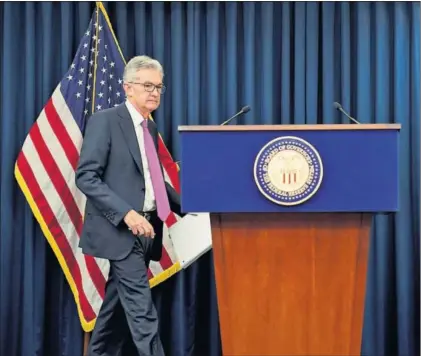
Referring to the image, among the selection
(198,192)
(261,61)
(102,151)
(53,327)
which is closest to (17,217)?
(53,327)

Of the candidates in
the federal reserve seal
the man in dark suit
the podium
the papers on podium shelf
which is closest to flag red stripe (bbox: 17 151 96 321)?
the papers on podium shelf

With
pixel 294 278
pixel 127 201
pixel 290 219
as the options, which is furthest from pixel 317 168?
pixel 127 201

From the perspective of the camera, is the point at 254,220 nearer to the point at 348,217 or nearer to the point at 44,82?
the point at 348,217

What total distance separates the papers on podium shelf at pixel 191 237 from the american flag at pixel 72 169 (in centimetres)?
6

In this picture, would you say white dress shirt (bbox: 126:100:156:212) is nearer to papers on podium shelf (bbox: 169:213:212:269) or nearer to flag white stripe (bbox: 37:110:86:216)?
papers on podium shelf (bbox: 169:213:212:269)

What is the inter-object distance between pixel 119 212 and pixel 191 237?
1.06 metres

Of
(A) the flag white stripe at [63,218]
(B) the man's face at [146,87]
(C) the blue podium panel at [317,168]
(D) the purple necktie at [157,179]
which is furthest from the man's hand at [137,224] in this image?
(A) the flag white stripe at [63,218]

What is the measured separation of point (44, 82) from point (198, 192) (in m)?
1.93

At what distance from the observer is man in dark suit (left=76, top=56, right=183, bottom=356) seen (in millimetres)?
2850

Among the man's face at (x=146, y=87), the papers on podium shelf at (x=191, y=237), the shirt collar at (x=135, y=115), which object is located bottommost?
the papers on podium shelf at (x=191, y=237)

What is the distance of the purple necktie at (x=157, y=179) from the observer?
3.00 metres

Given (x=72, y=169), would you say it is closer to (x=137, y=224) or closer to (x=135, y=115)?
(x=135, y=115)

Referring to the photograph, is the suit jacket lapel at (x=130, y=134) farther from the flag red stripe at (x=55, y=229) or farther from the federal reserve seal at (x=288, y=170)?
the flag red stripe at (x=55, y=229)

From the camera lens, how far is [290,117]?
164 inches
